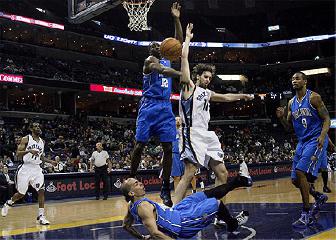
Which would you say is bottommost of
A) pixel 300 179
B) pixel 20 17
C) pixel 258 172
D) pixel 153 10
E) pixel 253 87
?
pixel 258 172

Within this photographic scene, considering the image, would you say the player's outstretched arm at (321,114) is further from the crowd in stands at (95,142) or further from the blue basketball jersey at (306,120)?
the crowd in stands at (95,142)

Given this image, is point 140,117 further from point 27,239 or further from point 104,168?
point 104,168

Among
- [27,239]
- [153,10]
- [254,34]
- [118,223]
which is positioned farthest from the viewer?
[254,34]

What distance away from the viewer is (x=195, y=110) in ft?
18.4

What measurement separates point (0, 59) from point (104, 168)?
17.5 metres

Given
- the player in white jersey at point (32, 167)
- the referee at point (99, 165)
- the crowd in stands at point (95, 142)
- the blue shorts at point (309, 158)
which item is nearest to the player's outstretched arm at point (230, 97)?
the blue shorts at point (309, 158)

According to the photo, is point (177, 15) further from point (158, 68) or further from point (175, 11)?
point (158, 68)

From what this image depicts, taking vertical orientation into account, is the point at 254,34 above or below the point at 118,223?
above

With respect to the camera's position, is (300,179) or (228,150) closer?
(300,179)

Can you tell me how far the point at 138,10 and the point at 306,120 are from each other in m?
9.93

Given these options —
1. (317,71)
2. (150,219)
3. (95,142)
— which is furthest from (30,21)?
(150,219)

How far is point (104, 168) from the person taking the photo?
45.7 ft

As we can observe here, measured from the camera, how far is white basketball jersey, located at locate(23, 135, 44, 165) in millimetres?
7961

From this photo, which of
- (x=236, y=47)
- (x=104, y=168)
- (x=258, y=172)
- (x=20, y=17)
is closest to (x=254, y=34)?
(x=236, y=47)
